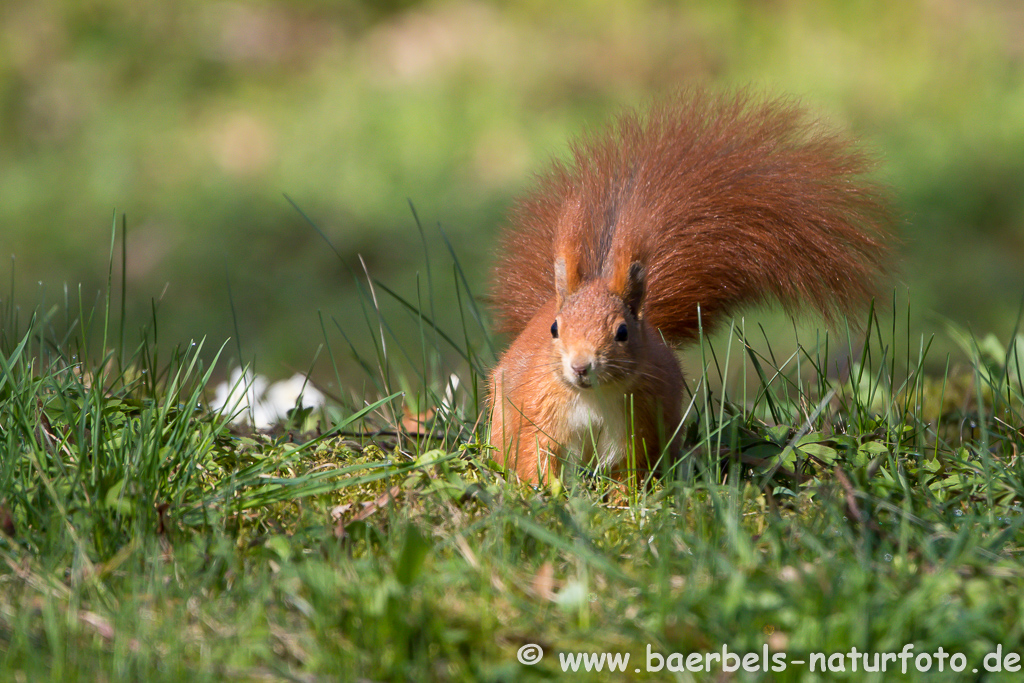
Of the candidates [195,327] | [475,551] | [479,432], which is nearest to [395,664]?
[475,551]

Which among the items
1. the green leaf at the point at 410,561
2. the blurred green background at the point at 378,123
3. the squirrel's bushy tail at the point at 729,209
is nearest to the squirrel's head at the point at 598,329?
the squirrel's bushy tail at the point at 729,209

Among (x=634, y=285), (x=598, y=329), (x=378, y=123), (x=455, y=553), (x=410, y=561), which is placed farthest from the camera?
(x=378, y=123)

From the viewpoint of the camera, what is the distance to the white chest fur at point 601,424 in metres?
2.20

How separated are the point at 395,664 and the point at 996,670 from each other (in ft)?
2.84

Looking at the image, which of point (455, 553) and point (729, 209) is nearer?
point (455, 553)

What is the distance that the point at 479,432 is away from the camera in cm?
248

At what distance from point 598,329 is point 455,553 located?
0.65 meters

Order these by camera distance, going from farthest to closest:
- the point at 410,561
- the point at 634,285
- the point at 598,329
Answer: the point at 634,285 < the point at 598,329 < the point at 410,561

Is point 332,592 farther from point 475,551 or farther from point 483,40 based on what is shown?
point 483,40

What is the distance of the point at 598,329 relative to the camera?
2.14 m

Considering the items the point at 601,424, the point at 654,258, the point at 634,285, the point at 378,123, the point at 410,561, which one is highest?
the point at 378,123

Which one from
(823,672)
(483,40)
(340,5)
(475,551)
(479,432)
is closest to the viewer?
(823,672)

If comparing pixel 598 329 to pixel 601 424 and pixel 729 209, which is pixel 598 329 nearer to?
pixel 601 424

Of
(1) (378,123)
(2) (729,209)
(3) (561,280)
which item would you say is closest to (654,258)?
(2) (729,209)
